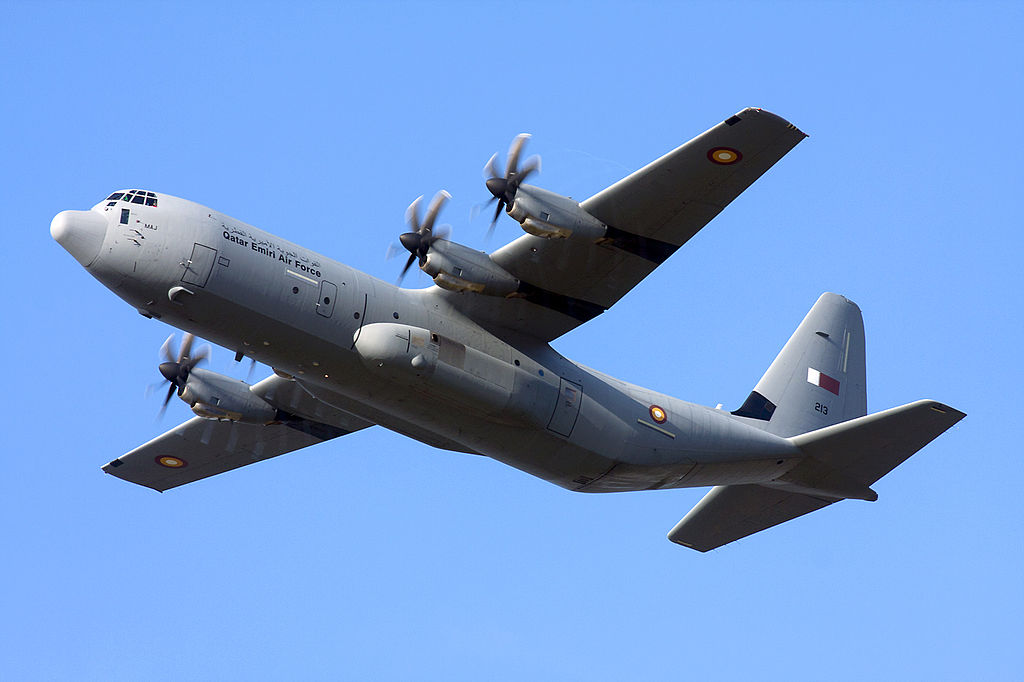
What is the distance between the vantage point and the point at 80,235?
2278cm

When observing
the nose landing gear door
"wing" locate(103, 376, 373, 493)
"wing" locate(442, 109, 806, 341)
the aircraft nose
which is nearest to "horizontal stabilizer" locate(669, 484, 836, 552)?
"wing" locate(442, 109, 806, 341)

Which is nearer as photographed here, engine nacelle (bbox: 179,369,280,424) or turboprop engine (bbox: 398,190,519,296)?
turboprop engine (bbox: 398,190,519,296)

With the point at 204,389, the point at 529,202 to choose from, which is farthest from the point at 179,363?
the point at 529,202

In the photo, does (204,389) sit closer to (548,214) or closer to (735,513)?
(548,214)

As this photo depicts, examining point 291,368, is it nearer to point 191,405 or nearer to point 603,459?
point 191,405

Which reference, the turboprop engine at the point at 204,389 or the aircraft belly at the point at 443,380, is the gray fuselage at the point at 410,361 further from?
the turboprop engine at the point at 204,389

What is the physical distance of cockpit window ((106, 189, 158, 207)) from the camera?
23312 millimetres

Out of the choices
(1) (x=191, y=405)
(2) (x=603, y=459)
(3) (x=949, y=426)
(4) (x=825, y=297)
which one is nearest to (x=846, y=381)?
(4) (x=825, y=297)

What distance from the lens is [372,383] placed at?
955 inches

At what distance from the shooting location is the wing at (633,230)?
78.4 feet

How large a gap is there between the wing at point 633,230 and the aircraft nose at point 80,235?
6699 mm

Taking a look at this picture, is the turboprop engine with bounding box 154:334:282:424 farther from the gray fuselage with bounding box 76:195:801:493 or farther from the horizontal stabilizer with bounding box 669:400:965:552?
the horizontal stabilizer with bounding box 669:400:965:552

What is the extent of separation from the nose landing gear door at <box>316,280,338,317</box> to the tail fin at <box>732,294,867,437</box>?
10.0 metres

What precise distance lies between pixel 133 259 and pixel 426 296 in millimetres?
5606
